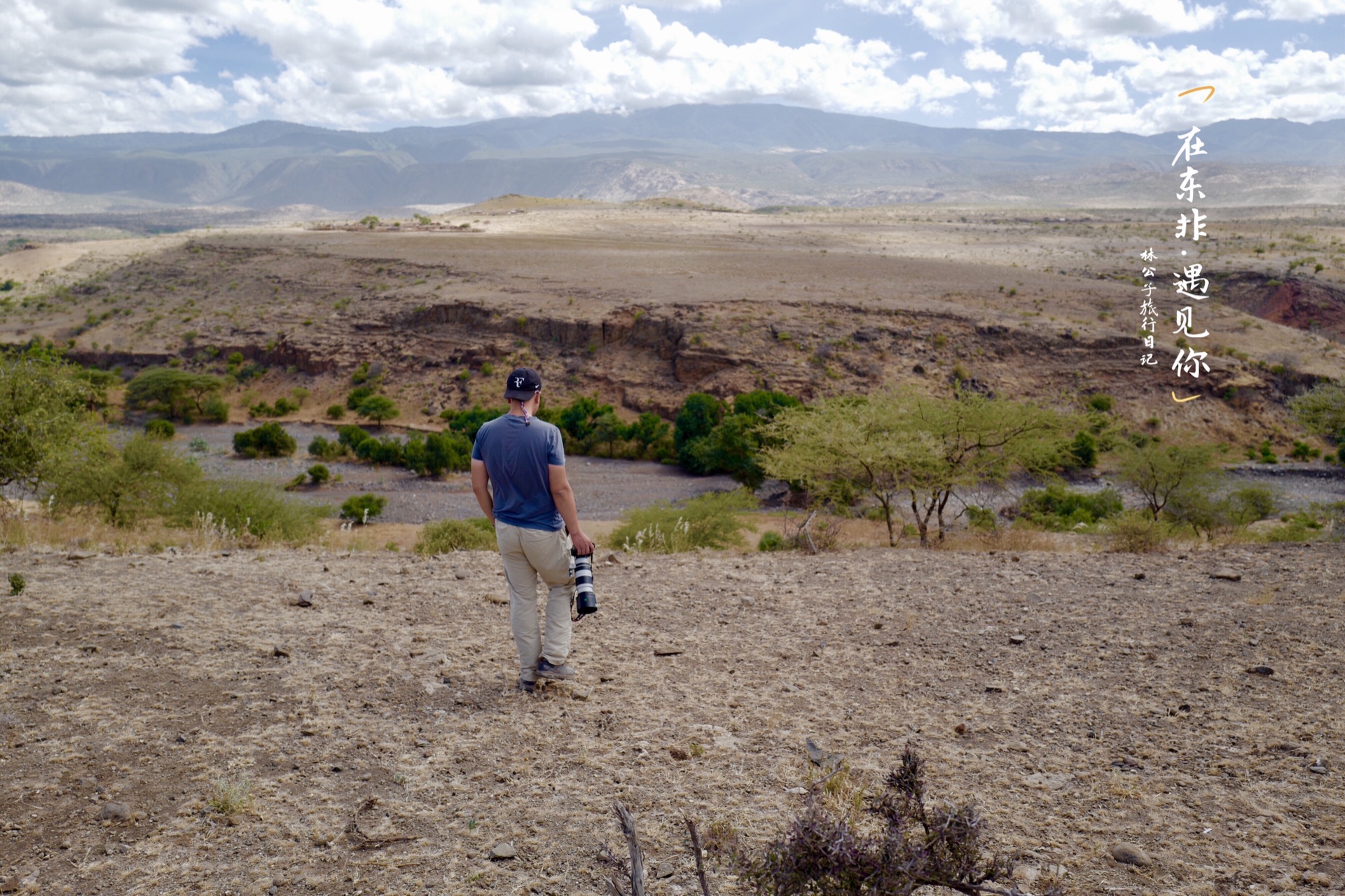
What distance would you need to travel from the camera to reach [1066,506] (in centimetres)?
2384

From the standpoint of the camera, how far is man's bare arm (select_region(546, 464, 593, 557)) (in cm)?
488

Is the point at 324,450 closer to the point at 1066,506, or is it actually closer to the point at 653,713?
the point at 1066,506

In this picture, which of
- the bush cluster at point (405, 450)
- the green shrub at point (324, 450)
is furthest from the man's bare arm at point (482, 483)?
the green shrub at point (324, 450)

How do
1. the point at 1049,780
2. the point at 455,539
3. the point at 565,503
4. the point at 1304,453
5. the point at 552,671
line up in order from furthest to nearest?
the point at 1304,453
the point at 455,539
the point at 552,671
the point at 565,503
the point at 1049,780

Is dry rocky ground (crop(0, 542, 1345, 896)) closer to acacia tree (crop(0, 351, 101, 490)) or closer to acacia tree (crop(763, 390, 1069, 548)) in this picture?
acacia tree (crop(0, 351, 101, 490))

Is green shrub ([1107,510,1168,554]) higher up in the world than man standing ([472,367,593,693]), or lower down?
lower down

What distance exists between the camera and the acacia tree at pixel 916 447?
44.4ft

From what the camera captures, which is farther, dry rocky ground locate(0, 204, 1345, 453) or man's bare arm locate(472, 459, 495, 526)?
dry rocky ground locate(0, 204, 1345, 453)

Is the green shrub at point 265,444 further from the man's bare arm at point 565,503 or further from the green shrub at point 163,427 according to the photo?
the man's bare arm at point 565,503

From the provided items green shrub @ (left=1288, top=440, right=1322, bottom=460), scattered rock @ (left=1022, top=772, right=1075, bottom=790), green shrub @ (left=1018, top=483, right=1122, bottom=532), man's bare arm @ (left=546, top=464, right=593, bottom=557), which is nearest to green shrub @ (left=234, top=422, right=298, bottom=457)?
green shrub @ (left=1018, top=483, right=1122, bottom=532)

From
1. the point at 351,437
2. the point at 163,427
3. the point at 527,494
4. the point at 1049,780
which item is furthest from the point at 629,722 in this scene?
the point at 163,427

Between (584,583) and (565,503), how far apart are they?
0.48 m

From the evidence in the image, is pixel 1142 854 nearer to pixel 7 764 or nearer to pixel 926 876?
pixel 926 876

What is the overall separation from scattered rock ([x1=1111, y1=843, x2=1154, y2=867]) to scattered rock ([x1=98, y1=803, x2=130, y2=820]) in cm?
431
